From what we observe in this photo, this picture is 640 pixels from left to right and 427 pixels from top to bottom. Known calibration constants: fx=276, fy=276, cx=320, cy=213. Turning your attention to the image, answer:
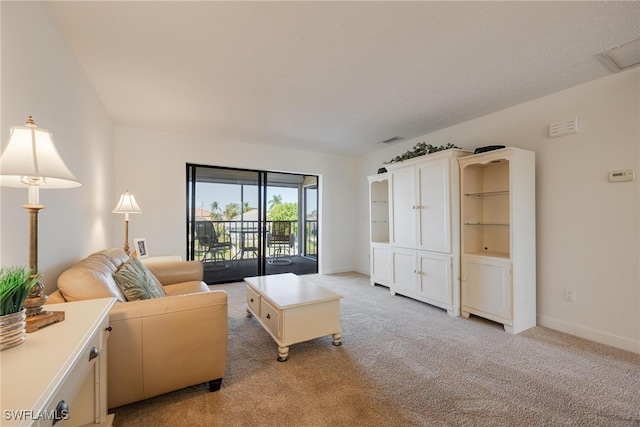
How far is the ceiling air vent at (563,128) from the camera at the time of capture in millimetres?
2570

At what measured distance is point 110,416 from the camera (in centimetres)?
146

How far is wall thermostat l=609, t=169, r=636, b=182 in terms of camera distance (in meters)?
2.26

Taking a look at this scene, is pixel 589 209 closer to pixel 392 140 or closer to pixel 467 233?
pixel 467 233

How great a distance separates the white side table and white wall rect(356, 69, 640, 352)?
3610 mm

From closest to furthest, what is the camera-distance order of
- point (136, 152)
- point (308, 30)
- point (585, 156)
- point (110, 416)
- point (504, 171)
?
1. point (110, 416)
2. point (308, 30)
3. point (585, 156)
4. point (504, 171)
5. point (136, 152)

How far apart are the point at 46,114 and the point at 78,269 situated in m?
0.94

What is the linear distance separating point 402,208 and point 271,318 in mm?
2322

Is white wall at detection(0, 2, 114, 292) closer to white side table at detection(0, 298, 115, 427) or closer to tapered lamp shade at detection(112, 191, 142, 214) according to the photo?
tapered lamp shade at detection(112, 191, 142, 214)

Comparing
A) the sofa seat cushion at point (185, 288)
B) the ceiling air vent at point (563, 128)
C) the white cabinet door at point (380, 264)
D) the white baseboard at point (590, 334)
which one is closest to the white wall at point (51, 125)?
the sofa seat cushion at point (185, 288)

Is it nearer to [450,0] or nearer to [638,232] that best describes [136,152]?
[450,0]

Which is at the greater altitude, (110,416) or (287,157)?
(287,157)

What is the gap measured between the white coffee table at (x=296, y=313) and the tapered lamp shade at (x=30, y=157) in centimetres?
161

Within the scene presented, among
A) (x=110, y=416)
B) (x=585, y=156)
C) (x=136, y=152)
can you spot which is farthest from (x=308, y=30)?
(x=136, y=152)

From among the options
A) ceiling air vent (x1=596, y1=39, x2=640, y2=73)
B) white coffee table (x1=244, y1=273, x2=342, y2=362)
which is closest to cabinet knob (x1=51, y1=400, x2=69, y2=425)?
white coffee table (x1=244, y1=273, x2=342, y2=362)
